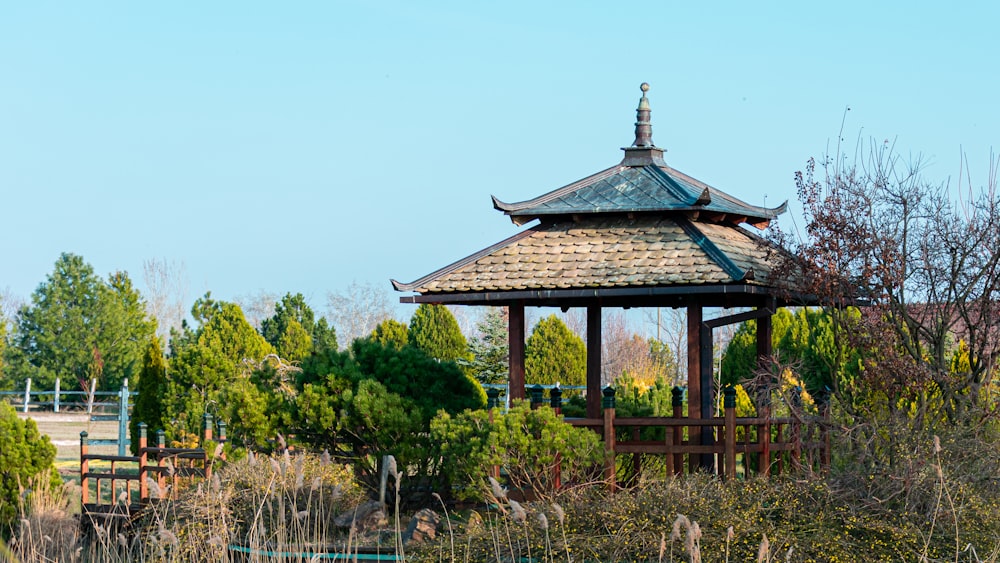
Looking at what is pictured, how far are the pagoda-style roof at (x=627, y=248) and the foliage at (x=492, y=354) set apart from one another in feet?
45.9

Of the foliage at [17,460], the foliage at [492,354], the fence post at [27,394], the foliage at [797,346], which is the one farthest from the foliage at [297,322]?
the foliage at [17,460]

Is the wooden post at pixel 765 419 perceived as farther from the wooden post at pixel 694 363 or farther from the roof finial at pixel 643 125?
the roof finial at pixel 643 125

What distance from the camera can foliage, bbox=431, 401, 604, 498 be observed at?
935cm

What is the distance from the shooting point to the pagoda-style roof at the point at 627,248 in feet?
33.6

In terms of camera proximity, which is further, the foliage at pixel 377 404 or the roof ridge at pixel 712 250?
the foliage at pixel 377 404

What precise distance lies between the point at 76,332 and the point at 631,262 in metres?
22.0

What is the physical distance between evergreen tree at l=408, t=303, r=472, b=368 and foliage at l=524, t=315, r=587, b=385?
1860 mm

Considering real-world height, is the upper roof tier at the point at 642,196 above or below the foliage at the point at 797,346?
above

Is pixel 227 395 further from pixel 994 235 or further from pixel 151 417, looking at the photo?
pixel 994 235

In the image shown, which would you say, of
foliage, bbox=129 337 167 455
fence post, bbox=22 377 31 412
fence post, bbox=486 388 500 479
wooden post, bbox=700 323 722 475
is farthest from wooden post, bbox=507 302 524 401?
fence post, bbox=22 377 31 412

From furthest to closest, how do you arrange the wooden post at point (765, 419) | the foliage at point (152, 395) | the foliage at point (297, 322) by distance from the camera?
the foliage at point (297, 322), the foliage at point (152, 395), the wooden post at point (765, 419)

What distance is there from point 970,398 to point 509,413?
3.51m

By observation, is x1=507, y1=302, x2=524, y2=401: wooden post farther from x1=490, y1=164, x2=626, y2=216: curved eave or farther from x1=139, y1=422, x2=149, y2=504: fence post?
x1=139, y1=422, x2=149, y2=504: fence post

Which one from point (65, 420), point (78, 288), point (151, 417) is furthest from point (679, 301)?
point (78, 288)
